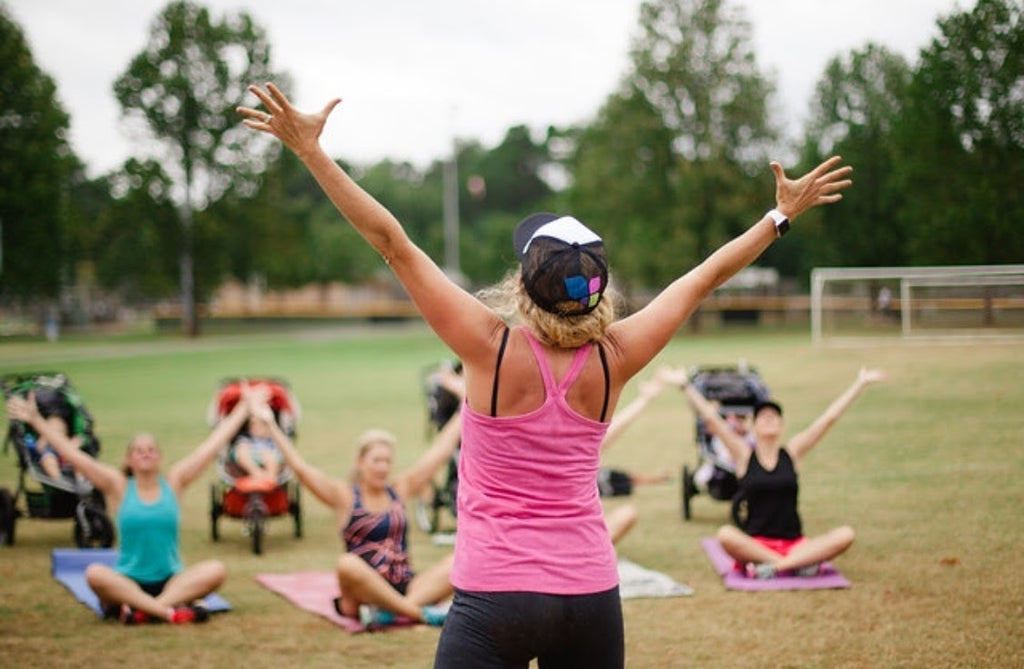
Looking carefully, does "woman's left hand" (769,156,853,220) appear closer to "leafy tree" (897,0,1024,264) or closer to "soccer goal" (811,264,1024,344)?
"leafy tree" (897,0,1024,264)

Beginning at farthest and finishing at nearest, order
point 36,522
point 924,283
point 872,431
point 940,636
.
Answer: point 924,283
point 872,431
point 36,522
point 940,636

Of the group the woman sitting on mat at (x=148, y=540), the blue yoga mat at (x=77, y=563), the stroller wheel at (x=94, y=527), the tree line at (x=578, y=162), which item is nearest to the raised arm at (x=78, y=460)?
the woman sitting on mat at (x=148, y=540)

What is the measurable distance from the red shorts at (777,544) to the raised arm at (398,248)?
5650 mm

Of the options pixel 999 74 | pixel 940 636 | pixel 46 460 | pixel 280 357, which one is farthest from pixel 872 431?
A: pixel 280 357

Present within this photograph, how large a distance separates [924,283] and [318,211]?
248 feet

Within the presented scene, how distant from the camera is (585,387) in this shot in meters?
3.06

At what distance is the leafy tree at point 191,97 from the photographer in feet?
177

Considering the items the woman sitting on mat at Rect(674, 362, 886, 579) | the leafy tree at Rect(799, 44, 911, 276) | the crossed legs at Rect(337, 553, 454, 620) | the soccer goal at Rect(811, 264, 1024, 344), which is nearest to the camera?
the crossed legs at Rect(337, 553, 454, 620)

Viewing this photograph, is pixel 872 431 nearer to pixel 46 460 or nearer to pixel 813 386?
pixel 813 386

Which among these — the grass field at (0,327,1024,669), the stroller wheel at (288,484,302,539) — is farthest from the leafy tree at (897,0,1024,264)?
the stroller wheel at (288,484,302,539)

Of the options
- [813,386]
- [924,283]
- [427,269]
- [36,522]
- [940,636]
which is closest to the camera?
[427,269]

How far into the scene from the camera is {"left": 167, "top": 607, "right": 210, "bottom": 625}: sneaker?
7.20 meters

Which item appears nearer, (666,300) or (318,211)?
(666,300)

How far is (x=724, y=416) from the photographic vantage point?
11266mm
